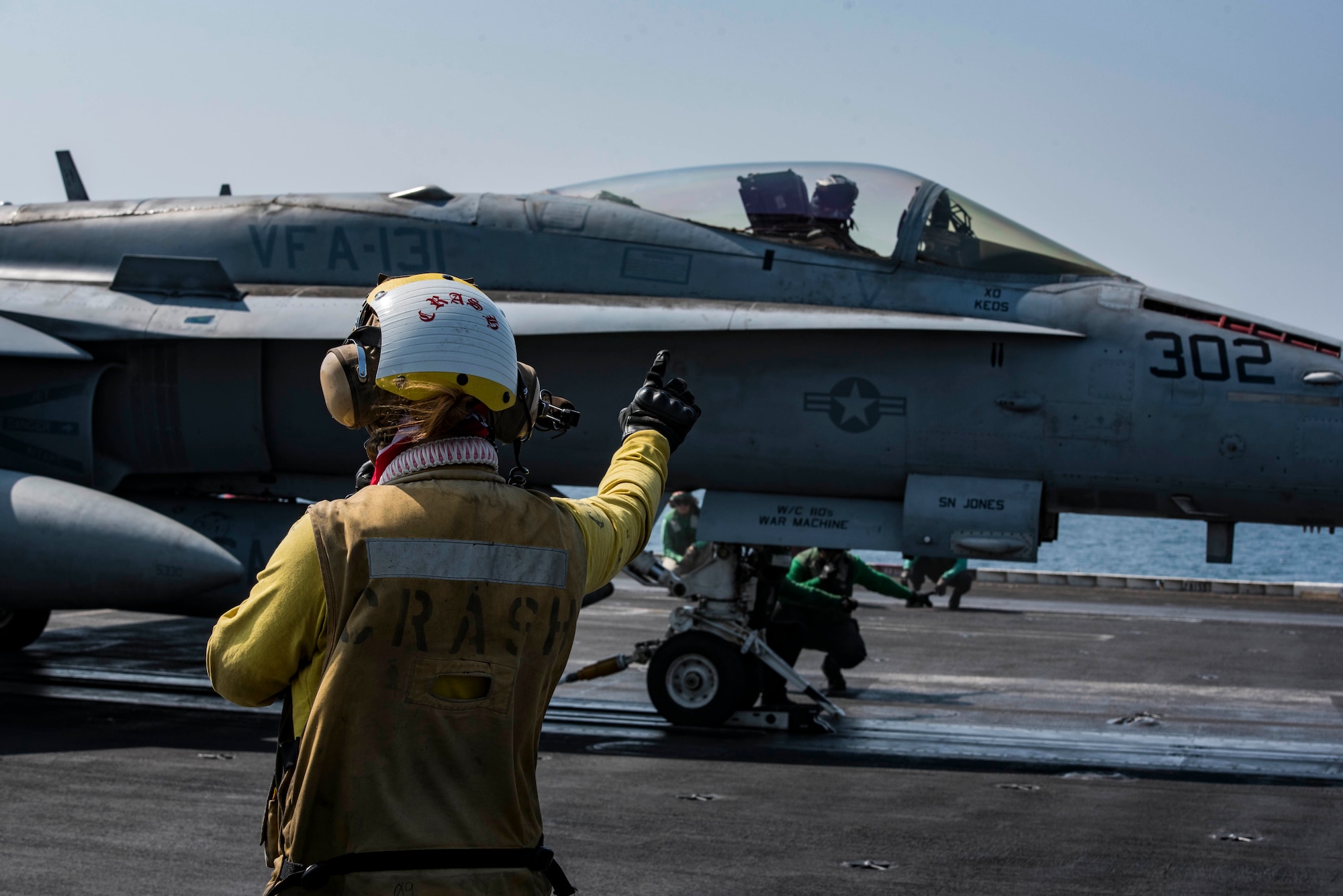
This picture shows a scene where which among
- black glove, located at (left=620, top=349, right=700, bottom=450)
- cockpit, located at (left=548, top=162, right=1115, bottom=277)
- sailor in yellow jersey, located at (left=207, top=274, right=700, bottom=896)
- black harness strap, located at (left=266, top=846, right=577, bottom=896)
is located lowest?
black harness strap, located at (left=266, top=846, right=577, bottom=896)

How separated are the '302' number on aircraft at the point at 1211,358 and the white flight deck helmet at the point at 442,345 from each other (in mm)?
6839

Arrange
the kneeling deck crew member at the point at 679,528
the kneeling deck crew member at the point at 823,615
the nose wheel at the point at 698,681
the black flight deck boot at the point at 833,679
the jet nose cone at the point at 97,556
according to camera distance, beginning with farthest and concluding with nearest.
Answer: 1. the kneeling deck crew member at the point at 679,528
2. the black flight deck boot at the point at 833,679
3. the kneeling deck crew member at the point at 823,615
4. the nose wheel at the point at 698,681
5. the jet nose cone at the point at 97,556

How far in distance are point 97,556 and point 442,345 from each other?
21.6ft

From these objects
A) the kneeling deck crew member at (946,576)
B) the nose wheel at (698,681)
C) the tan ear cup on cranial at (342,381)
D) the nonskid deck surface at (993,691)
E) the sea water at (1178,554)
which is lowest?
the sea water at (1178,554)

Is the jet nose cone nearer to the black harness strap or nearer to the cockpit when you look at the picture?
the cockpit

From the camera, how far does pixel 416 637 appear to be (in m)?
2.36

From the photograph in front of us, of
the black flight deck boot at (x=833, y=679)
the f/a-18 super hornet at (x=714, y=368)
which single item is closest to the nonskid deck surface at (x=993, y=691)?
the black flight deck boot at (x=833, y=679)

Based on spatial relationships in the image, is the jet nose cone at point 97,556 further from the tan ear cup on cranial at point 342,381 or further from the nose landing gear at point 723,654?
the tan ear cup on cranial at point 342,381

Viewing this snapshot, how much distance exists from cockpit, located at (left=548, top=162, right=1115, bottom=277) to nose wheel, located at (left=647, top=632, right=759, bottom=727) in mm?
3050

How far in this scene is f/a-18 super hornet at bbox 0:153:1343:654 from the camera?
8375 mm

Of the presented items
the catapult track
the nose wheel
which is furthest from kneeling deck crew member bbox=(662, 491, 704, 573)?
the nose wheel

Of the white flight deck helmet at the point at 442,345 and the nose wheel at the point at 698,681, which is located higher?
the white flight deck helmet at the point at 442,345

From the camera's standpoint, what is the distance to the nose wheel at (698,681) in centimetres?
934

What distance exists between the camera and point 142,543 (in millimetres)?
8156
